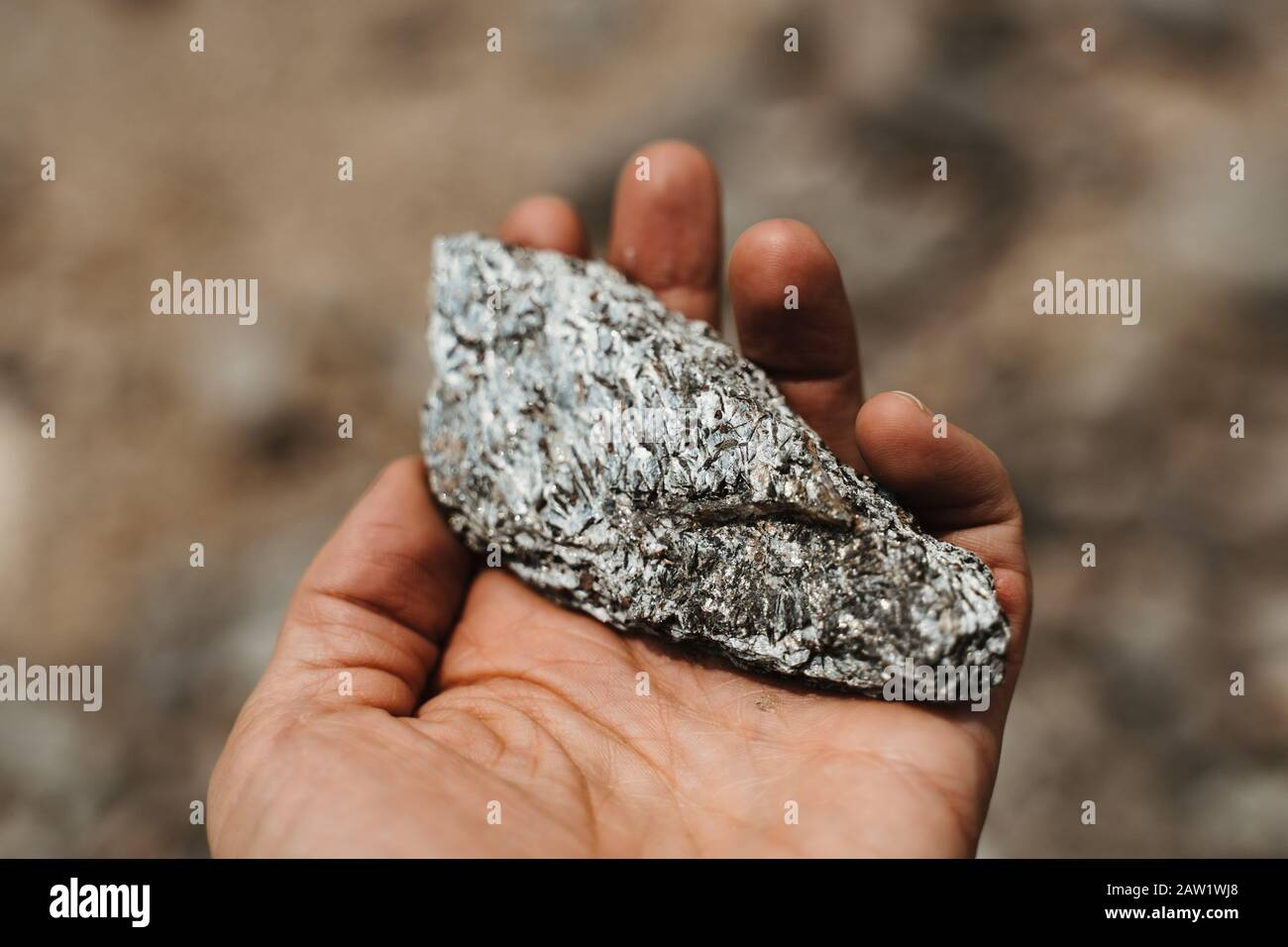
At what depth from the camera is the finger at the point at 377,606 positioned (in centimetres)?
223

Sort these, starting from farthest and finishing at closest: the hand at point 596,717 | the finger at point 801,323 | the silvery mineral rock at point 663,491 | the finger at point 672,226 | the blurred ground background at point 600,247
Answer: the blurred ground background at point 600,247, the finger at point 672,226, the finger at point 801,323, the silvery mineral rock at point 663,491, the hand at point 596,717

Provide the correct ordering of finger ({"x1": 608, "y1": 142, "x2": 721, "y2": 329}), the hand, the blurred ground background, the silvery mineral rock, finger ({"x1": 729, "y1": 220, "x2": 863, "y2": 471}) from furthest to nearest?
the blurred ground background, finger ({"x1": 608, "y1": 142, "x2": 721, "y2": 329}), finger ({"x1": 729, "y1": 220, "x2": 863, "y2": 471}), the silvery mineral rock, the hand

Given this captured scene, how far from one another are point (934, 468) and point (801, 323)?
0.54 metres

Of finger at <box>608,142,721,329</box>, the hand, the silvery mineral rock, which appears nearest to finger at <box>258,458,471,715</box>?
the hand

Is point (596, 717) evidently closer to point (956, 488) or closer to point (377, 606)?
point (377, 606)

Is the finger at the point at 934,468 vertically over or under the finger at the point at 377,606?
over

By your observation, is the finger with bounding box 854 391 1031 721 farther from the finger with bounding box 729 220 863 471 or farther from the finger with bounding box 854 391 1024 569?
the finger with bounding box 729 220 863 471

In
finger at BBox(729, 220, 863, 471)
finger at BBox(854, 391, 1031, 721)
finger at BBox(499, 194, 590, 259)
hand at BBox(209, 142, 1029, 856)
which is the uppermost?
finger at BBox(499, 194, 590, 259)

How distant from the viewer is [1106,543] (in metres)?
3.32

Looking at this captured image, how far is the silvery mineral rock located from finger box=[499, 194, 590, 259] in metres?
0.26

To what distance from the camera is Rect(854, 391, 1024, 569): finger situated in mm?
2189

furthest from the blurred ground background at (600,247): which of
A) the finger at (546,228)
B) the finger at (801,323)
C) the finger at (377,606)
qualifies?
the finger at (377,606)

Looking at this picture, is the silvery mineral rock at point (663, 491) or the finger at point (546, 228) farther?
the finger at point (546, 228)

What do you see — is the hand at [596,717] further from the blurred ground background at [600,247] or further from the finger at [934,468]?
the blurred ground background at [600,247]
